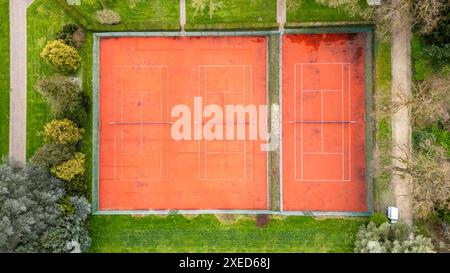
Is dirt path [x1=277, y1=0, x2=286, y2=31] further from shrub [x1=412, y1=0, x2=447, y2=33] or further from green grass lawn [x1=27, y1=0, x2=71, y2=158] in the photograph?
green grass lawn [x1=27, y1=0, x2=71, y2=158]

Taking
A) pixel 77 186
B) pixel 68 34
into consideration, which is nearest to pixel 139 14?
pixel 68 34

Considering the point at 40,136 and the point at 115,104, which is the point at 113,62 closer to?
the point at 115,104

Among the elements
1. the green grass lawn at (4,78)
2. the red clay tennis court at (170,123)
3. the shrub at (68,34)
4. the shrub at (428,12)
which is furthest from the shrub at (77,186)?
the shrub at (428,12)

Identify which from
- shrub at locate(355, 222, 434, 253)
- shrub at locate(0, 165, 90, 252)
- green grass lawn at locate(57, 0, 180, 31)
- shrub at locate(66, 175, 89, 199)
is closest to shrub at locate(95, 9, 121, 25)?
green grass lawn at locate(57, 0, 180, 31)

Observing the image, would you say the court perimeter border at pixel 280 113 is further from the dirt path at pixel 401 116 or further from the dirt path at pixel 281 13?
the dirt path at pixel 401 116

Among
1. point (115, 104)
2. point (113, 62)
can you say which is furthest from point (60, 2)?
point (115, 104)

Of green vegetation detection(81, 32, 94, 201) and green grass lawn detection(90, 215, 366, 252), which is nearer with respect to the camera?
green grass lawn detection(90, 215, 366, 252)
